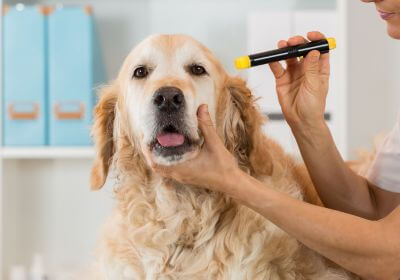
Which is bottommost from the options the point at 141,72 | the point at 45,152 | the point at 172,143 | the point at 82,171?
the point at 82,171

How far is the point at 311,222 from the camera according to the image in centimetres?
102

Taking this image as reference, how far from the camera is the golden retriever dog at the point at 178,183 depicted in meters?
1.09

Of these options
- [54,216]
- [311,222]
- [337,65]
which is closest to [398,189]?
[311,222]

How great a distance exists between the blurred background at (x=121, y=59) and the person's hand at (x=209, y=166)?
118 centimetres

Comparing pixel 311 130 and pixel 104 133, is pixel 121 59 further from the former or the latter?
pixel 311 130

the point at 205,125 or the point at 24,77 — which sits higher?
the point at 24,77

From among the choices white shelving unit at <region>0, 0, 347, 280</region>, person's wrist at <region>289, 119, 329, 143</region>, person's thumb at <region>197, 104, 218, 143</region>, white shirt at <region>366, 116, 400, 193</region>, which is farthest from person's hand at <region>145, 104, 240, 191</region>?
white shelving unit at <region>0, 0, 347, 280</region>

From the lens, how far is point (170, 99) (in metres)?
1.06

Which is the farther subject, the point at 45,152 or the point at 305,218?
the point at 45,152

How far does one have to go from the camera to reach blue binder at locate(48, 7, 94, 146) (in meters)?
2.26

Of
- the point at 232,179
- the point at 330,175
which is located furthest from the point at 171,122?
the point at 330,175

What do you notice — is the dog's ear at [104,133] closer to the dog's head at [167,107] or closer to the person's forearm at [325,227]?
the dog's head at [167,107]

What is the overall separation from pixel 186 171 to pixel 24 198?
1.68 metres

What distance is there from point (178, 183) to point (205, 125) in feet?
0.68
